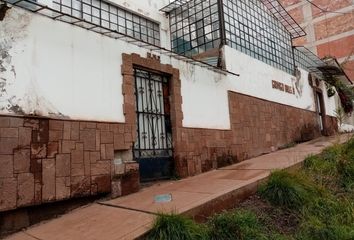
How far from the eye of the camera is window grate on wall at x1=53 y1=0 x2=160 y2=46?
331 inches

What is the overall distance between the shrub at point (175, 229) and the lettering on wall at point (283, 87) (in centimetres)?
890

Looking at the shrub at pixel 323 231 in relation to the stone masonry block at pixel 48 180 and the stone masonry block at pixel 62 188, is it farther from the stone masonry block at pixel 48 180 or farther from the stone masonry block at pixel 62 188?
the stone masonry block at pixel 48 180

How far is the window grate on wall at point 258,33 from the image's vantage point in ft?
34.0

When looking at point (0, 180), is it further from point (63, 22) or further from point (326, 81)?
point (326, 81)

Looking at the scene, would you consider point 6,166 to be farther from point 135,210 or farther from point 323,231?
point 323,231

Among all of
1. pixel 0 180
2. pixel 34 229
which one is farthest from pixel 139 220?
pixel 0 180

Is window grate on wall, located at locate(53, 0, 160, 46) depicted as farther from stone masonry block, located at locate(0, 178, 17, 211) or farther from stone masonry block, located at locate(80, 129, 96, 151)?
stone masonry block, located at locate(0, 178, 17, 211)

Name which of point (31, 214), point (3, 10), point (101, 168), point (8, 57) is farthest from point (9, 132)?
point (3, 10)

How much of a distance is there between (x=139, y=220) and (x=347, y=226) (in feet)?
8.60

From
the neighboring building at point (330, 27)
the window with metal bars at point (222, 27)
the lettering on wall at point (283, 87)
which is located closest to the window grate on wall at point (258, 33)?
the window with metal bars at point (222, 27)

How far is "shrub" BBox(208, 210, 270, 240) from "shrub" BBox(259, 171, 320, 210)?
2.59 ft

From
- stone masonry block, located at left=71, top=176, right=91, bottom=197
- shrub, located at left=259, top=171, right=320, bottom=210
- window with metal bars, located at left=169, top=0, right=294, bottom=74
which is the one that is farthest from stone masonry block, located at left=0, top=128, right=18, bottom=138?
window with metal bars, located at left=169, top=0, right=294, bottom=74

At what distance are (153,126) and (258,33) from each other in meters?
6.56

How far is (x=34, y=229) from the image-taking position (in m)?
4.53
